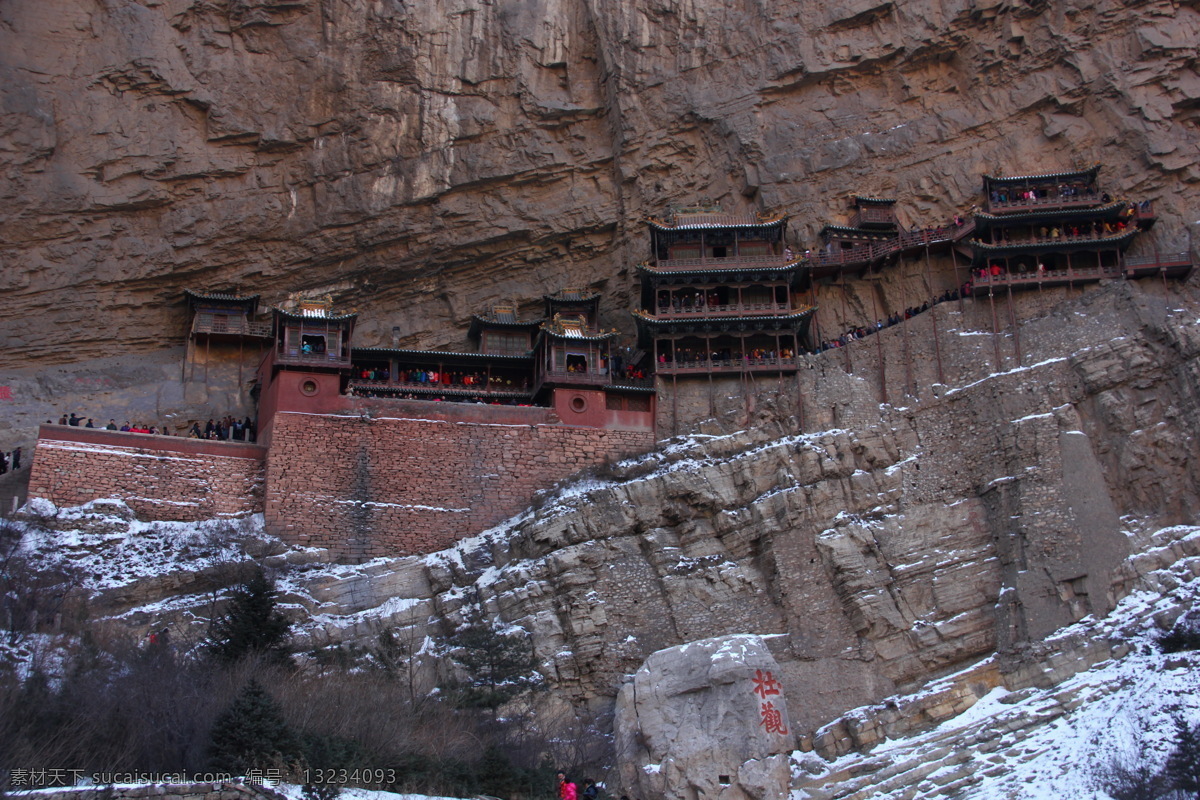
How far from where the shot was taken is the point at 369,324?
124ft

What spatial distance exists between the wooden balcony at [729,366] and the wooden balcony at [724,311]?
1355 millimetres

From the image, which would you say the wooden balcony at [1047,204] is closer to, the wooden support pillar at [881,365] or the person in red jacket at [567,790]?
the wooden support pillar at [881,365]

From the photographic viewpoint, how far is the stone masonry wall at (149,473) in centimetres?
2869

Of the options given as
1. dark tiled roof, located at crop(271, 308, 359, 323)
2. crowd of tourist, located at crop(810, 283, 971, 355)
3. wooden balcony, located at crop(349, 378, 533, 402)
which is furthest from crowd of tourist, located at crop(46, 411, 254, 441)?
crowd of tourist, located at crop(810, 283, 971, 355)

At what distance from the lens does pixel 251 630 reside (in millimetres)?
23547

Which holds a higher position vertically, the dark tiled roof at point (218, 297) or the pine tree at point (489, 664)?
the dark tiled roof at point (218, 297)

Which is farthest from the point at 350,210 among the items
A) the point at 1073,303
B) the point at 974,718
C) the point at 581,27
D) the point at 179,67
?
the point at 974,718

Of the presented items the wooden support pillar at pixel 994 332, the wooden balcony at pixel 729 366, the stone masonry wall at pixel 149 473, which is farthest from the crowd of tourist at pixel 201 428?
the wooden support pillar at pixel 994 332

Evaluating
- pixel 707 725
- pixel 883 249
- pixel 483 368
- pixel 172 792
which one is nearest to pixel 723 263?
pixel 883 249

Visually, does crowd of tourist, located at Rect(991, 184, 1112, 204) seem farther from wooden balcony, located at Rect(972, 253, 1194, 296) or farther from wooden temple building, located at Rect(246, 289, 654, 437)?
wooden temple building, located at Rect(246, 289, 654, 437)

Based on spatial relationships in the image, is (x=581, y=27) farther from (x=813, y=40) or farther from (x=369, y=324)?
→ (x=369, y=324)

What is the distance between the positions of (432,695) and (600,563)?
5193 mm

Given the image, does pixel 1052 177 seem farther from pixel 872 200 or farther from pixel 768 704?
pixel 768 704

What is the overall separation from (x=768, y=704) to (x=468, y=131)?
2057 centimetres
